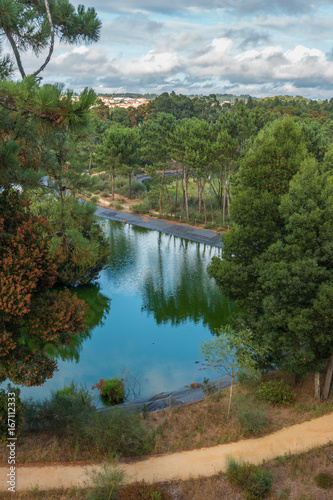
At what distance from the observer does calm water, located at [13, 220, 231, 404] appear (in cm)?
1827

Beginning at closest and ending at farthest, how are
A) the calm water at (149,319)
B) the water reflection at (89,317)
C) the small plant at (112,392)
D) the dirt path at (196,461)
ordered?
1. the dirt path at (196,461)
2. the small plant at (112,392)
3. the calm water at (149,319)
4. the water reflection at (89,317)

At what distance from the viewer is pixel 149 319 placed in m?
23.4

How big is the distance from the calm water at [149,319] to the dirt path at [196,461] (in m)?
5.20

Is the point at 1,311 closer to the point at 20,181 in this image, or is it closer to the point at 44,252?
the point at 44,252

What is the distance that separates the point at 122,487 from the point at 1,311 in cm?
506

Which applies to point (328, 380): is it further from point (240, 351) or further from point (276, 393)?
point (240, 351)

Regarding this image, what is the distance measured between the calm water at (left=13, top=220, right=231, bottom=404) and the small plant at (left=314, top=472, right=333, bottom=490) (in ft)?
23.7

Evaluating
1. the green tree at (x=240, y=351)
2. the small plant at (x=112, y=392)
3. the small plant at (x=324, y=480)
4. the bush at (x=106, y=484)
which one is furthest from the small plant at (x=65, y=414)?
the small plant at (x=324, y=480)

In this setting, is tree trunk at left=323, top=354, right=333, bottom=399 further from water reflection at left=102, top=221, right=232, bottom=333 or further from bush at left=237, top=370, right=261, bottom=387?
water reflection at left=102, top=221, right=232, bottom=333

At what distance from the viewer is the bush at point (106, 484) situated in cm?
992

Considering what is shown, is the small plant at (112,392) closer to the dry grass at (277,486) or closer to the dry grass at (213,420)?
the dry grass at (213,420)

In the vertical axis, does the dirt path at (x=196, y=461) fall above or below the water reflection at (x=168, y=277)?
above

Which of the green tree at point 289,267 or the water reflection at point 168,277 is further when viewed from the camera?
the water reflection at point 168,277

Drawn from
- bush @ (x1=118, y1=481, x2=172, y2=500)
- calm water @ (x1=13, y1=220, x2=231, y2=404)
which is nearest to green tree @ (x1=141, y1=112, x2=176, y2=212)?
calm water @ (x1=13, y1=220, x2=231, y2=404)
